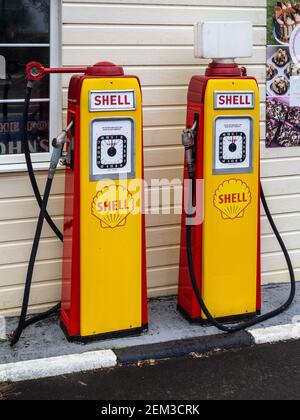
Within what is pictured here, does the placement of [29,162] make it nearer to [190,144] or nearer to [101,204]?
[101,204]

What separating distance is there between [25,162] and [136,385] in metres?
1.87

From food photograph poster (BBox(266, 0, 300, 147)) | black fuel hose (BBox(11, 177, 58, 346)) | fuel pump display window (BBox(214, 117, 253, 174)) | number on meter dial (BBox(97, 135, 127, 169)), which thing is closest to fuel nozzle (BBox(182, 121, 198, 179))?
fuel pump display window (BBox(214, 117, 253, 174))

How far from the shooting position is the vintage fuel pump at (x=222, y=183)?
4.79 meters

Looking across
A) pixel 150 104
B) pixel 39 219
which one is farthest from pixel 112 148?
pixel 150 104

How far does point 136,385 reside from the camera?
167 inches

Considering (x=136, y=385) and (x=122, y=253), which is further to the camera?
(x=122, y=253)

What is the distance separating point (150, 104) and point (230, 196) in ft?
3.27

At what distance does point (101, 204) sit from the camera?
4.57 meters

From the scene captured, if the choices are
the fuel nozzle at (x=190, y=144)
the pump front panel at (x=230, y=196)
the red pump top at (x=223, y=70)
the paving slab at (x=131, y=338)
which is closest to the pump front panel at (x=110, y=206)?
the paving slab at (x=131, y=338)

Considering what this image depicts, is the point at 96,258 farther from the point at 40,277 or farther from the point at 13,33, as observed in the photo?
the point at 13,33

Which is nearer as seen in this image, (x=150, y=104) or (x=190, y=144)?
(x=190, y=144)

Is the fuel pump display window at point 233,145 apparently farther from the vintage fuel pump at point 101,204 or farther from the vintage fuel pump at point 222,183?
the vintage fuel pump at point 101,204
